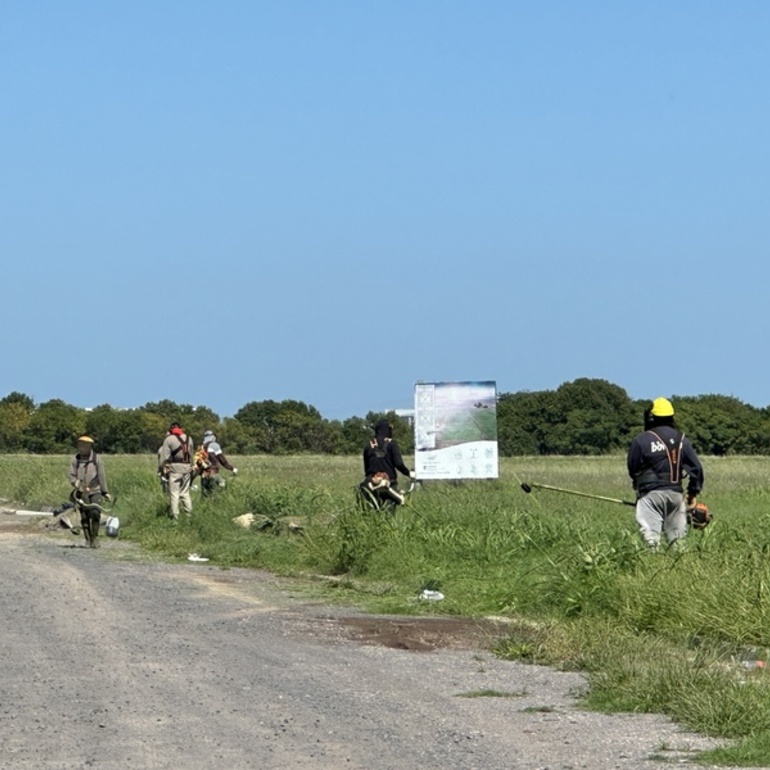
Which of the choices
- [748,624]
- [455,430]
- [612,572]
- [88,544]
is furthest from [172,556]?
[455,430]

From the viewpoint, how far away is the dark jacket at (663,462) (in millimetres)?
16812

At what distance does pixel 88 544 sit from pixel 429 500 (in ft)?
19.0

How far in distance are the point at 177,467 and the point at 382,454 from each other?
5486mm

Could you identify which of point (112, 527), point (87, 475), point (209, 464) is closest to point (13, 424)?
point (209, 464)

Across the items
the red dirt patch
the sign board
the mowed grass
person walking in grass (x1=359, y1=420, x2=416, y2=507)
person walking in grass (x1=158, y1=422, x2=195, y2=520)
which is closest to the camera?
the mowed grass

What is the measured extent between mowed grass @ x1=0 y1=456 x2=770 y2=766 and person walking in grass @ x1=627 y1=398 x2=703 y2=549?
350 mm

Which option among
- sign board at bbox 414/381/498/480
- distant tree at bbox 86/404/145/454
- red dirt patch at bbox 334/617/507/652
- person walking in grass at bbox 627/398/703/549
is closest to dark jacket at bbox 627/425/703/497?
person walking in grass at bbox 627/398/703/549

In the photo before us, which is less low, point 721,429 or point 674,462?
point 721,429

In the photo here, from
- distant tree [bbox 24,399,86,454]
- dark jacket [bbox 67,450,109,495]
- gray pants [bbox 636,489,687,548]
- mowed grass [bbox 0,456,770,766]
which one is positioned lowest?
mowed grass [bbox 0,456,770,766]

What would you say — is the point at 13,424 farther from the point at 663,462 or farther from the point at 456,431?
the point at 663,462

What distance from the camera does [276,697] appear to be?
10633 millimetres

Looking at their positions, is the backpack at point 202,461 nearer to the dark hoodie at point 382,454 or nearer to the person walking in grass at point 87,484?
the person walking in grass at point 87,484

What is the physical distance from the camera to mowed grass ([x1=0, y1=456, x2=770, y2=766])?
1074 centimetres

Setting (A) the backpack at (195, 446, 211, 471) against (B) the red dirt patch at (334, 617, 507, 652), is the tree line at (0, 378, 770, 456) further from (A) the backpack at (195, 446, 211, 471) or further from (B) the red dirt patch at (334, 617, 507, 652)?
(B) the red dirt patch at (334, 617, 507, 652)
